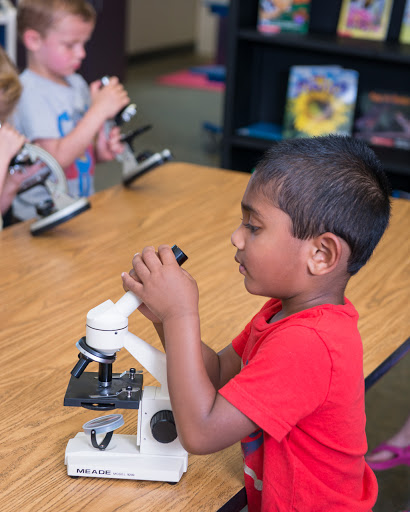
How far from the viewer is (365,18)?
130 inches

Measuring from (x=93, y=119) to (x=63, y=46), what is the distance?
38 cm

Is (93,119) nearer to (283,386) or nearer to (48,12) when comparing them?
(48,12)

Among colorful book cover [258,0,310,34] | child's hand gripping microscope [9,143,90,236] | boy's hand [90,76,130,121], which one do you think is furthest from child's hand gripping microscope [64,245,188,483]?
colorful book cover [258,0,310,34]

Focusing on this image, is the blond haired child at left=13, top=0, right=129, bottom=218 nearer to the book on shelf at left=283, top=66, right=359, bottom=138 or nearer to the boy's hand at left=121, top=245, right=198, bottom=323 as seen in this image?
the book on shelf at left=283, top=66, right=359, bottom=138

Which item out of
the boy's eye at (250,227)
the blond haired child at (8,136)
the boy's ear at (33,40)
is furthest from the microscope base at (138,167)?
the boy's eye at (250,227)

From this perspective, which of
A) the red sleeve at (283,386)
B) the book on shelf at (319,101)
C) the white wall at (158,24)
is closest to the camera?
the red sleeve at (283,386)

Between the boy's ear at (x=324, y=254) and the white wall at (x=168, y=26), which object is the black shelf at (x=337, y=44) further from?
the white wall at (x=168, y=26)

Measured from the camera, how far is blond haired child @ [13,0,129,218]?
2.25 metres

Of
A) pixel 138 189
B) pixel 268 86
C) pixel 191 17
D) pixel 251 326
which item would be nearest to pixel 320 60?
pixel 268 86

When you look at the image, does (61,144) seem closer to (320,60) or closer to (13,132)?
(13,132)

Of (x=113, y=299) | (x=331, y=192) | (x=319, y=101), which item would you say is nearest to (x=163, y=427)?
(x=331, y=192)

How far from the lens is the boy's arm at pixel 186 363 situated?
0.87 meters

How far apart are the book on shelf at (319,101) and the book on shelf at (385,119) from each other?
0.29 feet

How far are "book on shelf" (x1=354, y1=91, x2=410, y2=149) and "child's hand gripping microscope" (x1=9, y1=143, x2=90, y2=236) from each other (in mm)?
1917
